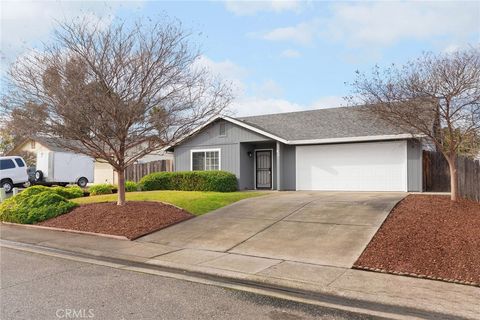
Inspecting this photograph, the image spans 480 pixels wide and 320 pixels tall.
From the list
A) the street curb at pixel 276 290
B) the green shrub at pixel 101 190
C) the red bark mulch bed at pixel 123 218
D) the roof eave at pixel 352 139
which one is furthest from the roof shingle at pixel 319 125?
the street curb at pixel 276 290

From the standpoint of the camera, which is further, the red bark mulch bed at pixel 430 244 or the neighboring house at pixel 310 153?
the neighboring house at pixel 310 153

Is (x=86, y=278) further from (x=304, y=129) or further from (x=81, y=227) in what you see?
(x=304, y=129)

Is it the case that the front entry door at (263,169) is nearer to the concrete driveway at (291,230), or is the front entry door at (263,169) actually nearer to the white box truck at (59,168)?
the concrete driveway at (291,230)

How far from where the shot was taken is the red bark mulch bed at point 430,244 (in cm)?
684

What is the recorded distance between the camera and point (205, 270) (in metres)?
7.13

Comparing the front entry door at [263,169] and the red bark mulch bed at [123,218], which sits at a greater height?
the front entry door at [263,169]

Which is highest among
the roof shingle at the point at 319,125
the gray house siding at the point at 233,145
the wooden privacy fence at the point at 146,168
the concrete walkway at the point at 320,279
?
the roof shingle at the point at 319,125

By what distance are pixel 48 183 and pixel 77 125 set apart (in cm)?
1784

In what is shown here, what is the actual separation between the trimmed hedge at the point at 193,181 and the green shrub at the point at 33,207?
656cm

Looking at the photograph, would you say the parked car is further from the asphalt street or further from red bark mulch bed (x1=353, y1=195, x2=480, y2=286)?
red bark mulch bed (x1=353, y1=195, x2=480, y2=286)

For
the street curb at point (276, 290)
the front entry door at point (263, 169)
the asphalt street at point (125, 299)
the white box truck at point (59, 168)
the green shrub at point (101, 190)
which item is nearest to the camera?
the asphalt street at point (125, 299)

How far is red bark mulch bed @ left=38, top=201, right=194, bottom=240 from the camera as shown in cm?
1098

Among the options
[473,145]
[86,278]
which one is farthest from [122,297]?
[473,145]

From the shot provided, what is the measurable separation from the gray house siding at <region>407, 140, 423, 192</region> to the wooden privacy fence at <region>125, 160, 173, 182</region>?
1304 cm
